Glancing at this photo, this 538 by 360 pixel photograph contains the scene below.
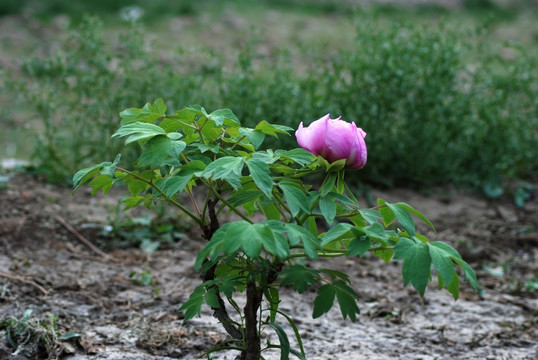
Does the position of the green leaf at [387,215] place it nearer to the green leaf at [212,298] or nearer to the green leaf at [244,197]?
the green leaf at [244,197]

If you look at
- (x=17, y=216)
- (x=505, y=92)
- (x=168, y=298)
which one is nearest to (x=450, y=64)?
(x=505, y=92)

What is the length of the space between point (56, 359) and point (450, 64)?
2.63 metres

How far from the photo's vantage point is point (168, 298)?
8.24ft

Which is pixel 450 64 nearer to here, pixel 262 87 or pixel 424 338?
pixel 262 87

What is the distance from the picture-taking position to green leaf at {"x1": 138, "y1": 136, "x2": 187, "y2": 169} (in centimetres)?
133

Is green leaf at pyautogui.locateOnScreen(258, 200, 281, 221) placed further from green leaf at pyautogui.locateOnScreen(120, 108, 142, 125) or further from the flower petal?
green leaf at pyautogui.locateOnScreen(120, 108, 142, 125)

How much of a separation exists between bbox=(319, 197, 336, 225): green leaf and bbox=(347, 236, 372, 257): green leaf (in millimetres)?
68

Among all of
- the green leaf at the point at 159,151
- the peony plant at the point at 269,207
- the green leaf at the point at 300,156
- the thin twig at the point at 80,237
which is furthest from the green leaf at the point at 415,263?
the thin twig at the point at 80,237

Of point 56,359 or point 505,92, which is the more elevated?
point 505,92

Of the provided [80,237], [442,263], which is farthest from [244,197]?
[80,237]

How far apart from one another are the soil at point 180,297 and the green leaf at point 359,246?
0.88m

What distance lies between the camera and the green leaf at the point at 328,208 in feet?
4.35

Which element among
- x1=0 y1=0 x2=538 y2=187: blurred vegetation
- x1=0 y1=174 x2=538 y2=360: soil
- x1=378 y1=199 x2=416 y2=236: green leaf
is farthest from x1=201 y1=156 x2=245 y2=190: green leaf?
x1=0 y1=0 x2=538 y2=187: blurred vegetation

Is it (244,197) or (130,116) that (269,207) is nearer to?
(244,197)
